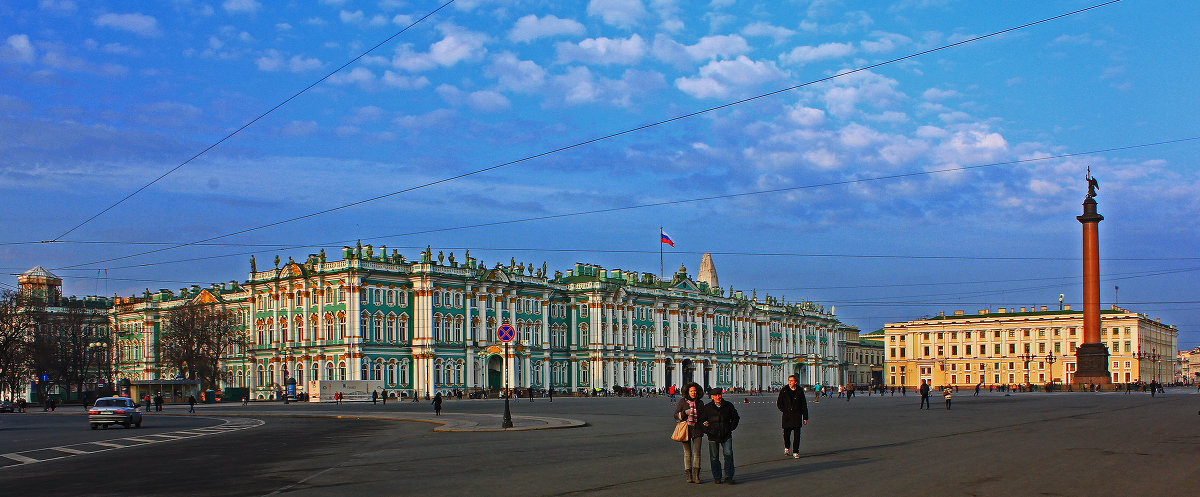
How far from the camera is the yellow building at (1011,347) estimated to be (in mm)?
171625

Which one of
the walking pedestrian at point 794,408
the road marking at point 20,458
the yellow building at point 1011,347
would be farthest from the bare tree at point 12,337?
the yellow building at point 1011,347

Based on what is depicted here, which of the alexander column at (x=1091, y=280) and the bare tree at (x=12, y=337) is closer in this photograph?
the alexander column at (x=1091, y=280)

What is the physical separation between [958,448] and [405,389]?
85999 millimetres

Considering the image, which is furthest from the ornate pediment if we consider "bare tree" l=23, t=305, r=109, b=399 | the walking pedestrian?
the walking pedestrian

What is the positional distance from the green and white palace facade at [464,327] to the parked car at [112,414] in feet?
184

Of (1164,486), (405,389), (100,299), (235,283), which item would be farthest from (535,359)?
(1164,486)

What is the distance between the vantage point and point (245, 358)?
4535 inches

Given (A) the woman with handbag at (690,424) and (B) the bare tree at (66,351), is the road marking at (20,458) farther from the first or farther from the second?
(B) the bare tree at (66,351)

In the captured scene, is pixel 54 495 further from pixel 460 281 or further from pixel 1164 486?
pixel 460 281

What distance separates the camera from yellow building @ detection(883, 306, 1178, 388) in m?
172

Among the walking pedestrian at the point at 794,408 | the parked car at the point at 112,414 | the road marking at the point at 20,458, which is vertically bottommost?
the parked car at the point at 112,414

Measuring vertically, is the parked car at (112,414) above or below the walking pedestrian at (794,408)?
below

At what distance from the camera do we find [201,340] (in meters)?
108

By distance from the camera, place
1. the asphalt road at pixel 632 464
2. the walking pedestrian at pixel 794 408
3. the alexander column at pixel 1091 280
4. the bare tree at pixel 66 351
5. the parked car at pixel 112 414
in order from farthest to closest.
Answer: the bare tree at pixel 66 351 < the alexander column at pixel 1091 280 < the parked car at pixel 112 414 < the walking pedestrian at pixel 794 408 < the asphalt road at pixel 632 464
